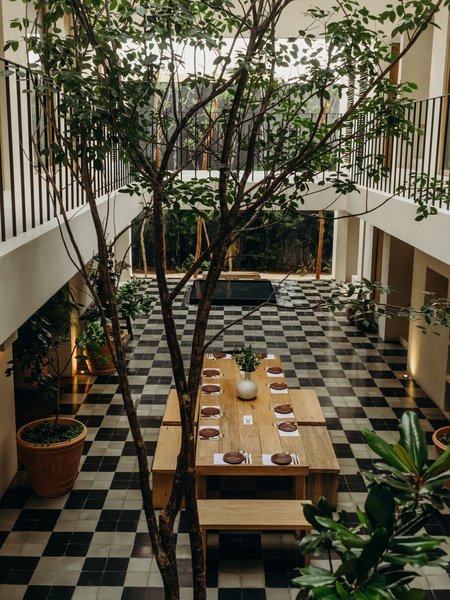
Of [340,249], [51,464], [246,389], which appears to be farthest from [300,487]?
[340,249]

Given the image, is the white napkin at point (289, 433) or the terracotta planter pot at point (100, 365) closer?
the white napkin at point (289, 433)

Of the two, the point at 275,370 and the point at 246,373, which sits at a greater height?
the point at 246,373

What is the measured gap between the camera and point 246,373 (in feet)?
27.4

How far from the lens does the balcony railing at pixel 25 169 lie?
422cm

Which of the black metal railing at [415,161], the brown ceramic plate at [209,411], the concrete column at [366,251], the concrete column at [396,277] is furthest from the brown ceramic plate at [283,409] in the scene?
the concrete column at [366,251]

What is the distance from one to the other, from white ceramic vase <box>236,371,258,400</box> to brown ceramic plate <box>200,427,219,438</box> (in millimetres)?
803

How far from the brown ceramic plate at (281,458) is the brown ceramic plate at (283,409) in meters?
0.99

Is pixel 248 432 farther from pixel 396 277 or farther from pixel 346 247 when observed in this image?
pixel 346 247

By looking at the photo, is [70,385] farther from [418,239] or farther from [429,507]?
[429,507]

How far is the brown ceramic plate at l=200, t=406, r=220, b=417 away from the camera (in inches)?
300

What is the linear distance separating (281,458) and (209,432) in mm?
911

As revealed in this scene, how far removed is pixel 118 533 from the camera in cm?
655

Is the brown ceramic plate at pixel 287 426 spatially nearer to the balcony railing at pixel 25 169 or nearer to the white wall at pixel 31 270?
the white wall at pixel 31 270

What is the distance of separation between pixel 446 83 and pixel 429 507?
27.0 ft
